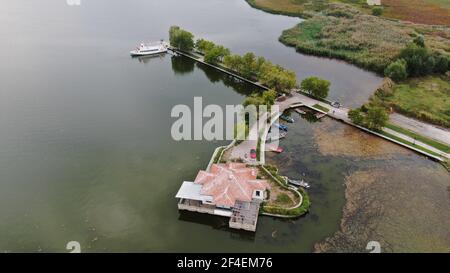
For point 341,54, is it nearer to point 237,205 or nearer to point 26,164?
point 237,205

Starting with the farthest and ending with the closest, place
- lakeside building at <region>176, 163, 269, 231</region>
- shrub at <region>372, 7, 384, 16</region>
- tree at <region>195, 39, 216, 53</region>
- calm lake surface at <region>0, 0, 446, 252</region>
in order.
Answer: shrub at <region>372, 7, 384, 16</region> → tree at <region>195, 39, 216, 53</region> → lakeside building at <region>176, 163, 269, 231</region> → calm lake surface at <region>0, 0, 446, 252</region>

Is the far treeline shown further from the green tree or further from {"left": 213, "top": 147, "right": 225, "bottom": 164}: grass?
{"left": 213, "top": 147, "right": 225, "bottom": 164}: grass

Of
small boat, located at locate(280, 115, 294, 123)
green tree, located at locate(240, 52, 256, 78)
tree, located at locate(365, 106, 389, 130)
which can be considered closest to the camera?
tree, located at locate(365, 106, 389, 130)

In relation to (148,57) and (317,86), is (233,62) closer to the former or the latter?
(317,86)

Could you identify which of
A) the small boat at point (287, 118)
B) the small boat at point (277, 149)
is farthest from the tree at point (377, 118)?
the small boat at point (277, 149)

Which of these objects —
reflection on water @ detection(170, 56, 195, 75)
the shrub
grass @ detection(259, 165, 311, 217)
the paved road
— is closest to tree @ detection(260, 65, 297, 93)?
the paved road

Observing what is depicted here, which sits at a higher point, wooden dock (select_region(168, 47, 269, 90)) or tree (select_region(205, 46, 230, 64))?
tree (select_region(205, 46, 230, 64))
